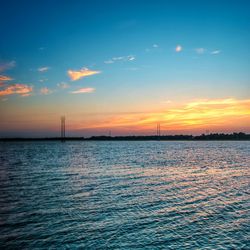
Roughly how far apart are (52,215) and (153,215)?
6400mm

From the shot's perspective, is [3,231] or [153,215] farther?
[153,215]

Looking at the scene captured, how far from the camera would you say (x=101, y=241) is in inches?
484

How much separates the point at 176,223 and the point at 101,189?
1178cm

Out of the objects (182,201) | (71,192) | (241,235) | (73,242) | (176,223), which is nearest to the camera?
(73,242)

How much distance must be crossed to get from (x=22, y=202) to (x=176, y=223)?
39.7 feet

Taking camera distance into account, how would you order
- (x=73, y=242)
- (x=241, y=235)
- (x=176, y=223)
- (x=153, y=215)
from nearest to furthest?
(x=73, y=242), (x=241, y=235), (x=176, y=223), (x=153, y=215)

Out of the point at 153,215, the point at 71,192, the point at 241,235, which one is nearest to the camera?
the point at 241,235

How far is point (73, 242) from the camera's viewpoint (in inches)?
479

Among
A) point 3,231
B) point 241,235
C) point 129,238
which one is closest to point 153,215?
point 129,238

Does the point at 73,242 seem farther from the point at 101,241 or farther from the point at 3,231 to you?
the point at 3,231

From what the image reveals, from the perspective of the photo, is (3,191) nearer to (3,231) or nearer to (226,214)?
(3,231)

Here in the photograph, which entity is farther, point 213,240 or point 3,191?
point 3,191

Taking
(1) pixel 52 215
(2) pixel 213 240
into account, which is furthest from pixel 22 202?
(2) pixel 213 240

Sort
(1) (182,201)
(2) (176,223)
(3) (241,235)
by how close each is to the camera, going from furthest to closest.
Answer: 1. (1) (182,201)
2. (2) (176,223)
3. (3) (241,235)
